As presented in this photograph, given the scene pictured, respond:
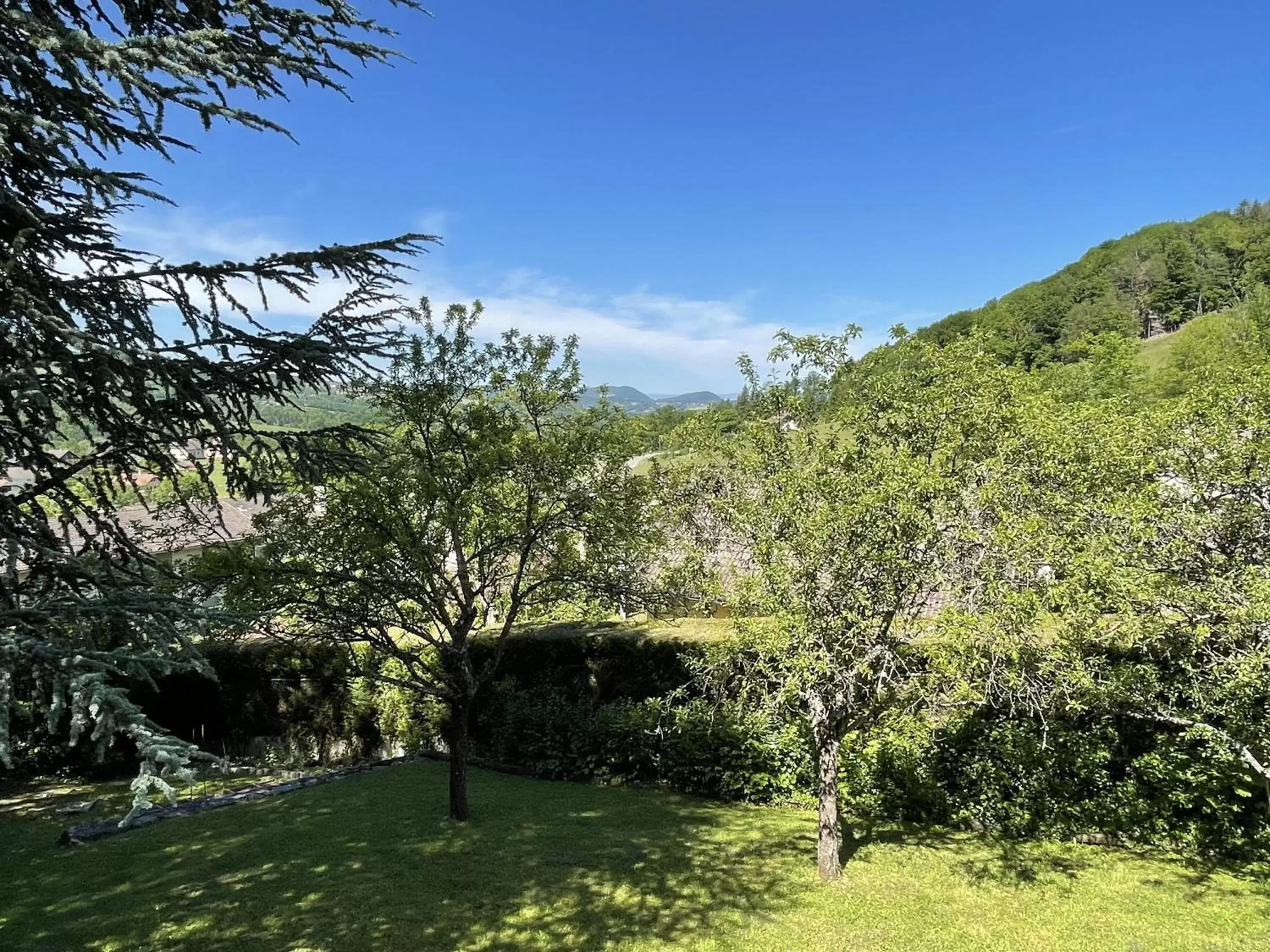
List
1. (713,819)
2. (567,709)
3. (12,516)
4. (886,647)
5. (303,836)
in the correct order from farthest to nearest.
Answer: (567,709)
(713,819)
(303,836)
(886,647)
(12,516)

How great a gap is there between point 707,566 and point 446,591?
3914 millimetres

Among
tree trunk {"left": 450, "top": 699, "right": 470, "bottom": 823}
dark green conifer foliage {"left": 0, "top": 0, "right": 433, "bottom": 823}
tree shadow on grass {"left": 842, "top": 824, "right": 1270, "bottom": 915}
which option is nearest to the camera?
dark green conifer foliage {"left": 0, "top": 0, "right": 433, "bottom": 823}

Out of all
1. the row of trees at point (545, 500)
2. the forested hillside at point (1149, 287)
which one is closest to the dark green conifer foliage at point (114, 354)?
the row of trees at point (545, 500)

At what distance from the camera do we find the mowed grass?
6.72 m

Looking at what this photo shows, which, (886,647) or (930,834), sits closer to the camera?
(886,647)

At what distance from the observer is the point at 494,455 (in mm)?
8820

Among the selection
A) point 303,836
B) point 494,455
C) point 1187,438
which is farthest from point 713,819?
point 1187,438

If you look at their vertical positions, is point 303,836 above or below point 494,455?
below

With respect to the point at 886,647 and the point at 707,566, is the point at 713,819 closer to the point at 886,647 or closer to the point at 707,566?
the point at 707,566

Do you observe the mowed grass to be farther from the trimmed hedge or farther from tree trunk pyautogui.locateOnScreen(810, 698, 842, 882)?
the trimmed hedge

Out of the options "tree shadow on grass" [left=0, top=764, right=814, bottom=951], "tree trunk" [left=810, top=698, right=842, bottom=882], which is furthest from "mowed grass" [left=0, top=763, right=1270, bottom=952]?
"tree trunk" [left=810, top=698, right=842, bottom=882]

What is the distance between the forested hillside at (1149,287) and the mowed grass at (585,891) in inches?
2520

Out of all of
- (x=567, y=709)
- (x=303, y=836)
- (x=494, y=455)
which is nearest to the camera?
(x=494, y=455)

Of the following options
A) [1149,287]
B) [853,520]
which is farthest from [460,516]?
[1149,287]
